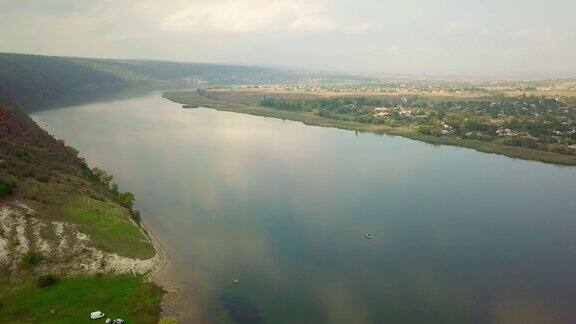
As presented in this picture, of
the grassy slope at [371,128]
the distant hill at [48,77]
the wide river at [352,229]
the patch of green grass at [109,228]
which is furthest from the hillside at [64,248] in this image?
the distant hill at [48,77]

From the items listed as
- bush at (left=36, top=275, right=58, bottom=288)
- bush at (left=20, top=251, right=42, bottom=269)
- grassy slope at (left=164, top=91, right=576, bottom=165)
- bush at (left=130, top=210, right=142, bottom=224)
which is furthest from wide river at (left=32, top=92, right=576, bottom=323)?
bush at (left=20, top=251, right=42, bottom=269)

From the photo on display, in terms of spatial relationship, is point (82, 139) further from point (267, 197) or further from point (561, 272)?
point (561, 272)

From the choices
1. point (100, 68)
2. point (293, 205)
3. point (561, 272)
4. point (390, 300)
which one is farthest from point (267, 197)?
point (100, 68)

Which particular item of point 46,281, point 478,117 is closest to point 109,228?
point 46,281

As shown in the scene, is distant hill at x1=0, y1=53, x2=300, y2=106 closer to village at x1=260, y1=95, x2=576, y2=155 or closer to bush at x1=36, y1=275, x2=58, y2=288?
village at x1=260, y1=95, x2=576, y2=155

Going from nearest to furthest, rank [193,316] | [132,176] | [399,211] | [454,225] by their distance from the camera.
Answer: [193,316] → [454,225] → [399,211] → [132,176]

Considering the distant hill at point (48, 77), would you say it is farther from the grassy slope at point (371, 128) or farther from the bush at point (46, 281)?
the bush at point (46, 281)

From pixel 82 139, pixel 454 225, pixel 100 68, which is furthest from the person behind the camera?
pixel 100 68
